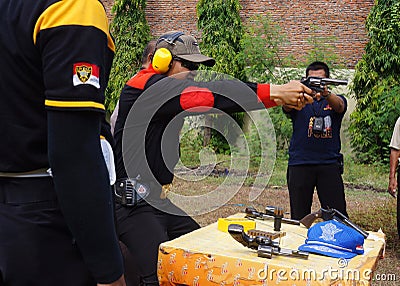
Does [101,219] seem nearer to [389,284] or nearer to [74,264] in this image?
[74,264]

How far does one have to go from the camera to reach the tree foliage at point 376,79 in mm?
13148

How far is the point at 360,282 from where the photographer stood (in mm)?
2344

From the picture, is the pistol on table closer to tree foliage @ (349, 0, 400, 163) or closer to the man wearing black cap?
the man wearing black cap

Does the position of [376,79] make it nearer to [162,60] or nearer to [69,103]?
[162,60]

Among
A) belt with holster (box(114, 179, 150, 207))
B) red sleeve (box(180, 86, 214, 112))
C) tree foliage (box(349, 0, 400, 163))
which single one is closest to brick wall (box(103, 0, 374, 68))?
tree foliage (box(349, 0, 400, 163))

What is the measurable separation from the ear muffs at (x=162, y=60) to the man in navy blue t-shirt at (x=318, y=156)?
2.18m

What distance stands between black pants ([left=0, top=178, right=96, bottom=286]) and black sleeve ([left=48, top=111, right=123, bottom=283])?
0.13 m

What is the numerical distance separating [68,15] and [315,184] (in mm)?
4411

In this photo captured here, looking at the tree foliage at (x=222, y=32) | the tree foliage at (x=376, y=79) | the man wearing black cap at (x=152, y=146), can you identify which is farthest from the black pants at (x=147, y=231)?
the tree foliage at (x=222, y=32)

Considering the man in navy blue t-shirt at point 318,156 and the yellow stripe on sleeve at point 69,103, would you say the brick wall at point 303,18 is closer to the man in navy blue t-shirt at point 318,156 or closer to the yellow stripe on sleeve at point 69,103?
the man in navy blue t-shirt at point 318,156

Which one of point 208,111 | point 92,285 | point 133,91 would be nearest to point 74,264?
point 92,285

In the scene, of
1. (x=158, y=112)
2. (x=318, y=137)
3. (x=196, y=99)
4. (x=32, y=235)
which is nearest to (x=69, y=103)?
(x=32, y=235)

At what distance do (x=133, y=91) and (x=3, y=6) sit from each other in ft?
6.10

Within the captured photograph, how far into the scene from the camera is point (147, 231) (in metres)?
3.31
